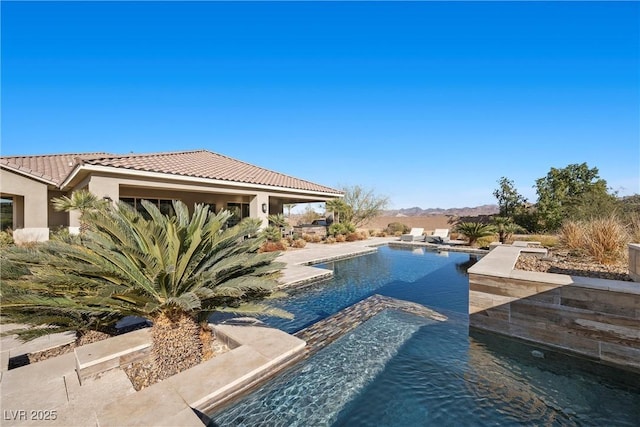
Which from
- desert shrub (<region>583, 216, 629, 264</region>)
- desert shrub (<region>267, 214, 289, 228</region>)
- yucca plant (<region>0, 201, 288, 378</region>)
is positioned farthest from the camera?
desert shrub (<region>267, 214, 289, 228</region>)

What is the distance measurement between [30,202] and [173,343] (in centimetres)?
1600

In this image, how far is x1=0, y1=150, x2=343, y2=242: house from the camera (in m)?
10.4

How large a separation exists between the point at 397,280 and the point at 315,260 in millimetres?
4097

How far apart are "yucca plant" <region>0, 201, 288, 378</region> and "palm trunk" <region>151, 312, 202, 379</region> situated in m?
0.01

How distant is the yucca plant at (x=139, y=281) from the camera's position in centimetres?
347

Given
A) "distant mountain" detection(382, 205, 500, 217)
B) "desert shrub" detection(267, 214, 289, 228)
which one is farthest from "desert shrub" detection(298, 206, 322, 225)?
"distant mountain" detection(382, 205, 500, 217)

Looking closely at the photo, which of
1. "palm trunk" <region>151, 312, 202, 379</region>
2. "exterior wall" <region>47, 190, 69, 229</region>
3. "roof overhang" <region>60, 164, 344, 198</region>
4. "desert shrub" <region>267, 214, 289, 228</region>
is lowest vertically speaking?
"palm trunk" <region>151, 312, 202, 379</region>

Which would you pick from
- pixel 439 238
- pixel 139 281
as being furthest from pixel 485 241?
pixel 139 281

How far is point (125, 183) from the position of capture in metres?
10.7

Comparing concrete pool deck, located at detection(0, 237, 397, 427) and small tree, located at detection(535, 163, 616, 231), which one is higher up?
small tree, located at detection(535, 163, 616, 231)

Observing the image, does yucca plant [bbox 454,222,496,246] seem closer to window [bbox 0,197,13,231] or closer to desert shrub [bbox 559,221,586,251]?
desert shrub [bbox 559,221,586,251]

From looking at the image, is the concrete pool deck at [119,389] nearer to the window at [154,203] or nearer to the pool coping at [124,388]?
the pool coping at [124,388]

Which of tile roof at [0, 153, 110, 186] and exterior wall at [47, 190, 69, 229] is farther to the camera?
exterior wall at [47, 190, 69, 229]

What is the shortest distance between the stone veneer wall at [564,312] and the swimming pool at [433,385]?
27cm
